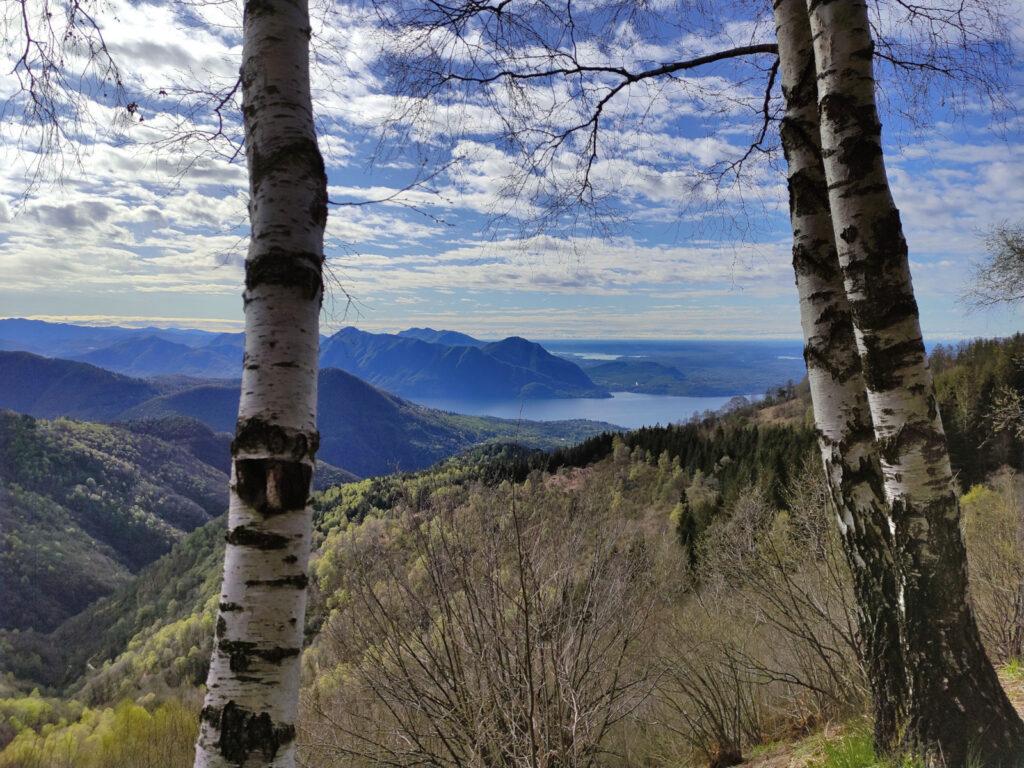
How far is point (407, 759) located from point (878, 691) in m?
3.11

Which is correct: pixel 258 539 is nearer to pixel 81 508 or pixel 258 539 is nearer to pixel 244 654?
pixel 244 654

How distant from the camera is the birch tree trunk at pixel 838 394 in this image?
8.27 feet

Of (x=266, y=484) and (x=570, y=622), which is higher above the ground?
(x=266, y=484)

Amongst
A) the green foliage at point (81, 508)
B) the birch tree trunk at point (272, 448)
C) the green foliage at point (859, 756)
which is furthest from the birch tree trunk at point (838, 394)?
the green foliage at point (81, 508)

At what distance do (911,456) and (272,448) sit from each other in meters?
2.25

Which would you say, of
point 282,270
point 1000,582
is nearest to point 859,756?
point 282,270

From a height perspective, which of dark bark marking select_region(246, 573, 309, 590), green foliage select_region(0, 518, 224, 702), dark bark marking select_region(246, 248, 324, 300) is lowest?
green foliage select_region(0, 518, 224, 702)

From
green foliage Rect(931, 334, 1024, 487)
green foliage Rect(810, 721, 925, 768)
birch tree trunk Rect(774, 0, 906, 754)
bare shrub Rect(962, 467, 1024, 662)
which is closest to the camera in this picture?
green foliage Rect(810, 721, 925, 768)

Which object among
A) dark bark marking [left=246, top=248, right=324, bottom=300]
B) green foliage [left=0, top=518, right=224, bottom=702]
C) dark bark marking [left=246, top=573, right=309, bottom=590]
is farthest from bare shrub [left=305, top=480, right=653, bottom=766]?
green foliage [left=0, top=518, right=224, bottom=702]

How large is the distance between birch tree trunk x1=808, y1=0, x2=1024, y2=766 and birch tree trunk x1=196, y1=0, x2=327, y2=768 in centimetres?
202

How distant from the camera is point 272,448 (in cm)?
162

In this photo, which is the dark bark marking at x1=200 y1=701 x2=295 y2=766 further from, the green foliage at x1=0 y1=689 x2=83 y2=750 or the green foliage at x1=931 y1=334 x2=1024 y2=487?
the green foliage at x1=0 y1=689 x2=83 y2=750

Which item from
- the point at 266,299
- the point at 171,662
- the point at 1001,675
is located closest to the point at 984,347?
the point at 1001,675

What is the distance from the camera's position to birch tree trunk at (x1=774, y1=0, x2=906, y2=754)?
2520mm
